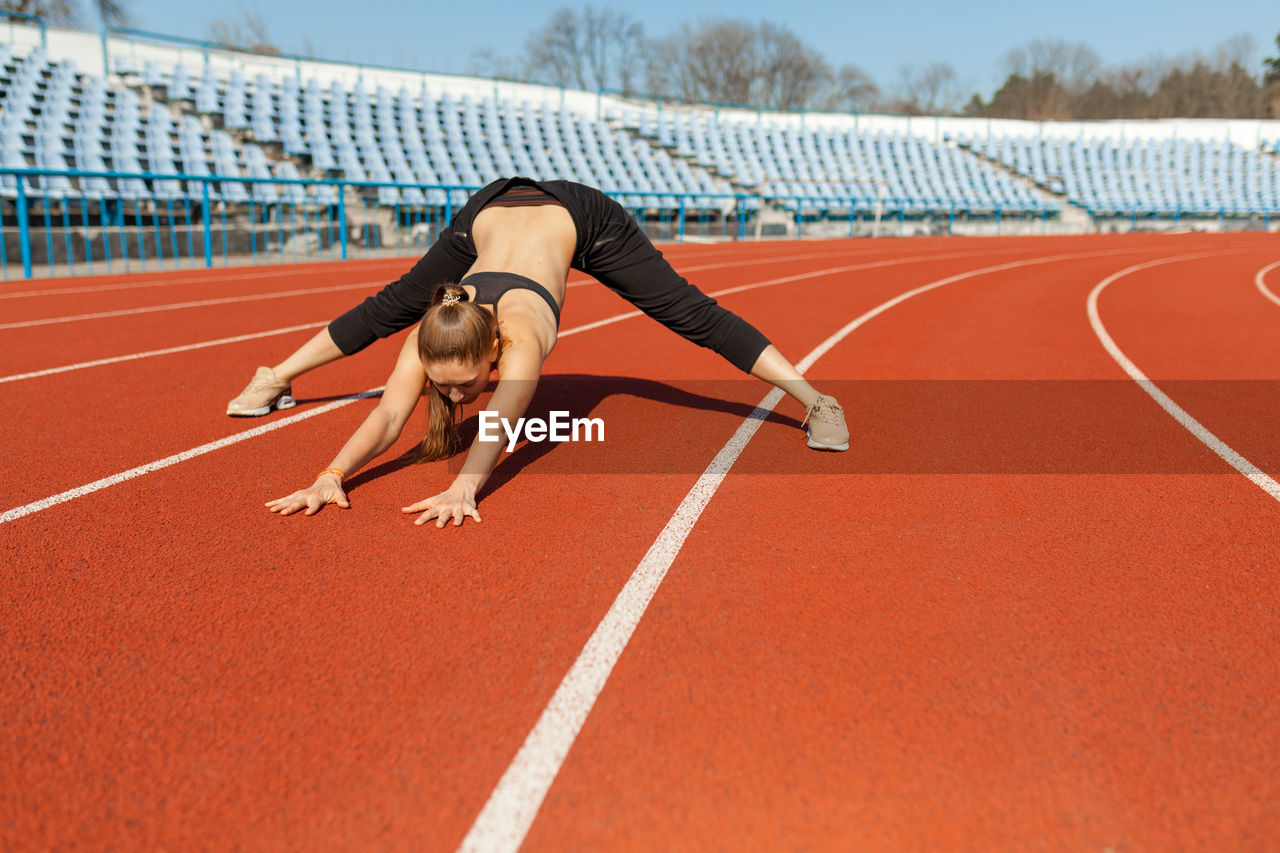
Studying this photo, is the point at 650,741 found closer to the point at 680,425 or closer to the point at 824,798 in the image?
the point at 824,798

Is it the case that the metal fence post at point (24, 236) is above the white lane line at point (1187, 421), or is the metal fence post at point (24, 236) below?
above

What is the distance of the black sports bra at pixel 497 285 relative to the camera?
3590 millimetres

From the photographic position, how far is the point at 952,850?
67.7 inches

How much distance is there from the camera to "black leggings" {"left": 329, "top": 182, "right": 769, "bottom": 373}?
4.27 meters

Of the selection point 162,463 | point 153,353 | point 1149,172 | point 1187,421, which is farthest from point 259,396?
point 1149,172

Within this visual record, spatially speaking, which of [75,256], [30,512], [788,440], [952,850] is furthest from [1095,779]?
[75,256]

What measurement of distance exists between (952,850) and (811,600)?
1.03m

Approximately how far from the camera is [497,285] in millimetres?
3674

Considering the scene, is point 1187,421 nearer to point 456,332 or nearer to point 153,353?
point 456,332

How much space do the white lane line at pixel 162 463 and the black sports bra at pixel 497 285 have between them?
1577 mm

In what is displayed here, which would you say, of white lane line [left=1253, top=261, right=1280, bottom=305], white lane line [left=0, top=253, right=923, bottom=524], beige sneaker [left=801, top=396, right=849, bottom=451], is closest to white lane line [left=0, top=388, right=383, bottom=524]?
white lane line [left=0, top=253, right=923, bottom=524]

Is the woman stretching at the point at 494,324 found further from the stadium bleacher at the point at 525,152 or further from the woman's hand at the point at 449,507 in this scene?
the stadium bleacher at the point at 525,152

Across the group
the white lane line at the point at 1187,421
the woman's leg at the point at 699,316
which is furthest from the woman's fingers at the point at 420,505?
the white lane line at the point at 1187,421

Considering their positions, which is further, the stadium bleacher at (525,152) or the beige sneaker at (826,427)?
the stadium bleacher at (525,152)
